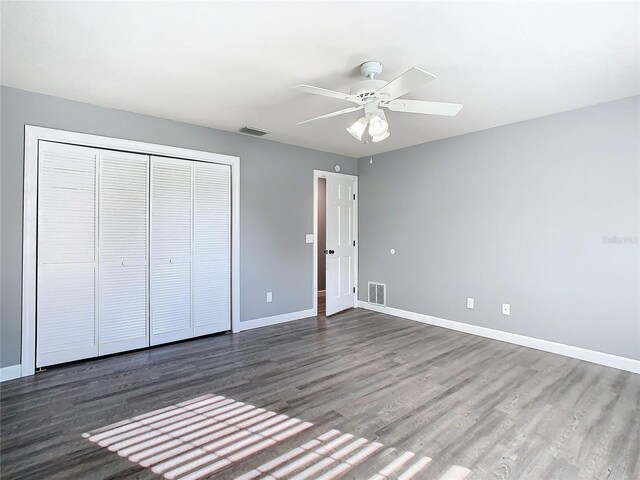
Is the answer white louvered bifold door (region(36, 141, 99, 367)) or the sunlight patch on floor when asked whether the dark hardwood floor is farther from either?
white louvered bifold door (region(36, 141, 99, 367))

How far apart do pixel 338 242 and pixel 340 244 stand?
0.06 meters

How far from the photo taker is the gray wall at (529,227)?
10.2 ft

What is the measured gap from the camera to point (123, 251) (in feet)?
11.3

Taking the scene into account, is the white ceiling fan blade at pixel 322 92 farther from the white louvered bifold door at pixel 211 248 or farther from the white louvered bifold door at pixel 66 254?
the white louvered bifold door at pixel 66 254

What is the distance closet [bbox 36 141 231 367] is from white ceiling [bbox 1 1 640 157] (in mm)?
681

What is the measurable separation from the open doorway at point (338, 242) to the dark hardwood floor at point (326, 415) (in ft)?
5.33

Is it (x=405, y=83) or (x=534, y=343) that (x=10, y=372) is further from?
(x=534, y=343)

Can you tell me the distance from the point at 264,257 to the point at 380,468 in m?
3.11

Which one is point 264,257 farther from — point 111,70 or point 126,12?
point 126,12

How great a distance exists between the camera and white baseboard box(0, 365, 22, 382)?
9.30 ft

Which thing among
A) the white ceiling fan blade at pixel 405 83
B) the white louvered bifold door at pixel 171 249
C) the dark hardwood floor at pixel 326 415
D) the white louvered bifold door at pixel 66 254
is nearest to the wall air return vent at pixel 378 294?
the dark hardwood floor at pixel 326 415

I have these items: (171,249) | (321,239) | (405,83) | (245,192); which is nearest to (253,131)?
(245,192)

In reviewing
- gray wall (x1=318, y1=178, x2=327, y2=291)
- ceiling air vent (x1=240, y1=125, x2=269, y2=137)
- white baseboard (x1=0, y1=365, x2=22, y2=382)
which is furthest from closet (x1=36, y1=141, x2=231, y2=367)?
gray wall (x1=318, y1=178, x2=327, y2=291)

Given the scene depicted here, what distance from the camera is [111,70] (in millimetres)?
2570
